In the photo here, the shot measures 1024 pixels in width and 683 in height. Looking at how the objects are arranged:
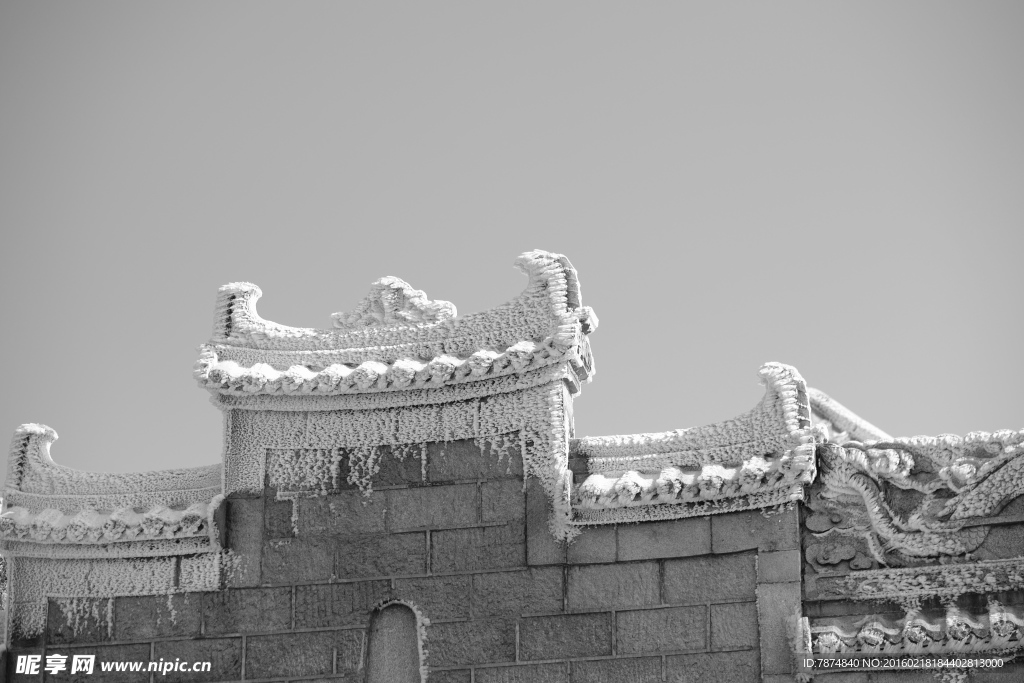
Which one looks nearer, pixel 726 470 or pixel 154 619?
pixel 726 470

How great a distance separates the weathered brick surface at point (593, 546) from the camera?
32.6 feet

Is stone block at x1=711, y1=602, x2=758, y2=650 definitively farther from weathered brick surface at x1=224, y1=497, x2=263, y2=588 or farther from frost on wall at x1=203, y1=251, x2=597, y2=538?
weathered brick surface at x1=224, y1=497, x2=263, y2=588

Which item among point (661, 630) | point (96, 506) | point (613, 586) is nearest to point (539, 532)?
point (613, 586)

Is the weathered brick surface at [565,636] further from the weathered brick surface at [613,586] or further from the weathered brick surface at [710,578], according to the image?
the weathered brick surface at [710,578]

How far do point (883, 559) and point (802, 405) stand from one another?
109 centimetres

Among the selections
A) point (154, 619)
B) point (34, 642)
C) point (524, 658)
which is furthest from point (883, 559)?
point (34, 642)

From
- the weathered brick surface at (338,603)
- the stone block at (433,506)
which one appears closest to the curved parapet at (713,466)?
the stone block at (433,506)

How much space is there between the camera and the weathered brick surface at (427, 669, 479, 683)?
994 cm

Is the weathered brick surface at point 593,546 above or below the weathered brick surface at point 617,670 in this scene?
above

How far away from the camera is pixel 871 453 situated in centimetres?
950

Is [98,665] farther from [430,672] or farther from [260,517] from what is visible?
[430,672]

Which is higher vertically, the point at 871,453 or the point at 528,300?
the point at 528,300

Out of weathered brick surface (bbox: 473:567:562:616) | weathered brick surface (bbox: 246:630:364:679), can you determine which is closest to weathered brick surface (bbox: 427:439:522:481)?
weathered brick surface (bbox: 473:567:562:616)

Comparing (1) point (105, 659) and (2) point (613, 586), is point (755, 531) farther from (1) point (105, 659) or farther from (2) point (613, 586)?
(1) point (105, 659)
